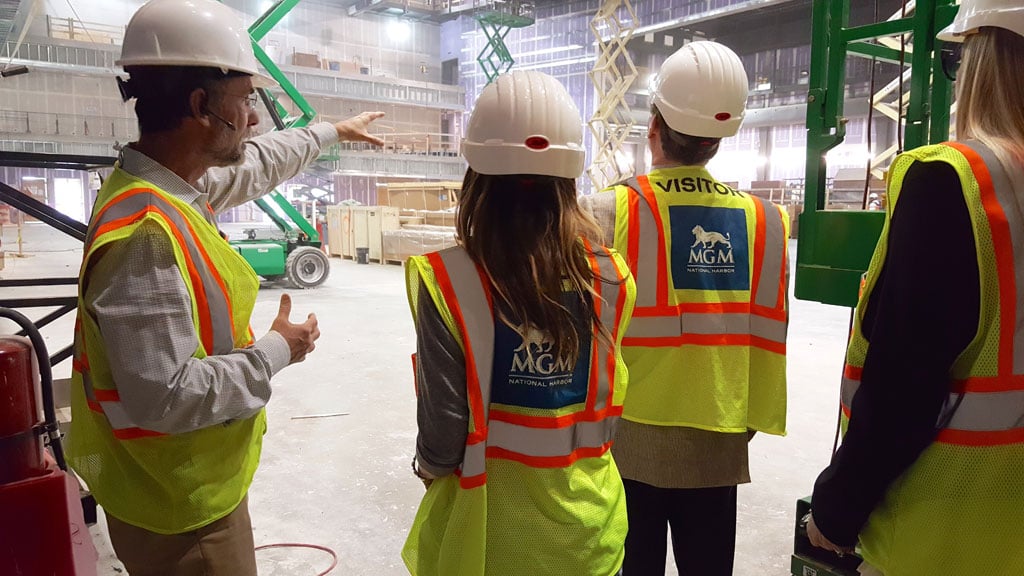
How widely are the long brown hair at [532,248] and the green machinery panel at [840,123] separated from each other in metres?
1.12

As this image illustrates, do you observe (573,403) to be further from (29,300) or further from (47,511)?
(29,300)

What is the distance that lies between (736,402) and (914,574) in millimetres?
830

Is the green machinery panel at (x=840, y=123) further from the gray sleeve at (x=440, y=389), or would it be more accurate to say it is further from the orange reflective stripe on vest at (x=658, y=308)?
the gray sleeve at (x=440, y=389)

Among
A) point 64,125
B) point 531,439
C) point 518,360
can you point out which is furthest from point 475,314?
point 64,125

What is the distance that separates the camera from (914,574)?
1210 millimetres

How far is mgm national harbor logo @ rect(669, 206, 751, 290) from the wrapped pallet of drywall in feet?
37.9

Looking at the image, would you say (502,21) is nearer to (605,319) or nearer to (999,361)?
(605,319)

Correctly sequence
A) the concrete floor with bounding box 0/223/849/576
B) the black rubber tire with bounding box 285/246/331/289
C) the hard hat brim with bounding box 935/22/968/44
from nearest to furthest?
the hard hat brim with bounding box 935/22/968/44 → the concrete floor with bounding box 0/223/849/576 → the black rubber tire with bounding box 285/246/331/289

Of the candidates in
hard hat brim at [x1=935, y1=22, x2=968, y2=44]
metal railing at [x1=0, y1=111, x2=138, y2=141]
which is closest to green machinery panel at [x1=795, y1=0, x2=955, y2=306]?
hard hat brim at [x1=935, y1=22, x2=968, y2=44]

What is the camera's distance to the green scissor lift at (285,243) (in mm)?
11125

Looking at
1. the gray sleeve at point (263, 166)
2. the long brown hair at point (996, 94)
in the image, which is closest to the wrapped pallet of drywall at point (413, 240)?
the gray sleeve at point (263, 166)

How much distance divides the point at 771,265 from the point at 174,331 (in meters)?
1.61

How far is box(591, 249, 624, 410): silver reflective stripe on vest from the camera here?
4.83ft

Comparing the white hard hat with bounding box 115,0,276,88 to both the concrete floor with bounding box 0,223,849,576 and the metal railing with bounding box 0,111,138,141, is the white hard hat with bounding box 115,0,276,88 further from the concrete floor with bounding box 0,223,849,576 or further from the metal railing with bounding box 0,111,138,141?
the metal railing with bounding box 0,111,138,141
